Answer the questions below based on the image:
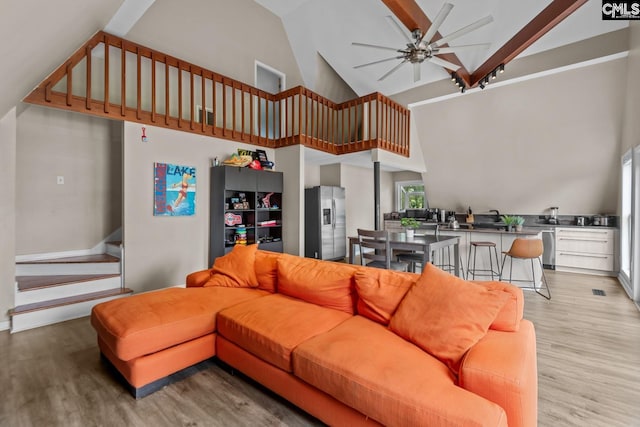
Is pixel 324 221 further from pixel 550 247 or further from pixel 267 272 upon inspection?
pixel 550 247

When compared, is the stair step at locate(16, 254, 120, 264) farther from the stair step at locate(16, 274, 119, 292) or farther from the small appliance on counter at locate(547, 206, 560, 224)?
the small appliance on counter at locate(547, 206, 560, 224)

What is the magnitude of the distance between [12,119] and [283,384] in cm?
380

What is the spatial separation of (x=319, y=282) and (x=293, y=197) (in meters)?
3.23

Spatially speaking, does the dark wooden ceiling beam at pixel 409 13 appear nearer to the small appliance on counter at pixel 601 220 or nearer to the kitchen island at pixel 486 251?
the kitchen island at pixel 486 251

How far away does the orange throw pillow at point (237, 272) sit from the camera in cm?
287

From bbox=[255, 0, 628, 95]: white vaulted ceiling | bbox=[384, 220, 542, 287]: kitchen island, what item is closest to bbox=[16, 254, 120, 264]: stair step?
bbox=[384, 220, 542, 287]: kitchen island

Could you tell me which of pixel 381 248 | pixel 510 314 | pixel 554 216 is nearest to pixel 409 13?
pixel 381 248

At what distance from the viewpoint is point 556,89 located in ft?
15.3

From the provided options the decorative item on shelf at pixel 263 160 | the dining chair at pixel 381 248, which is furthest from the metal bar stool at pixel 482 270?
the decorative item on shelf at pixel 263 160

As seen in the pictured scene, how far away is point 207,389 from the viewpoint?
1991 mm

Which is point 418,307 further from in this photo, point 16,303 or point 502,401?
point 16,303

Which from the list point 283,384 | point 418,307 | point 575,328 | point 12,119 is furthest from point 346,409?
point 12,119

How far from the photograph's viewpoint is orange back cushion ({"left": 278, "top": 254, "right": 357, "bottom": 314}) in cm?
221

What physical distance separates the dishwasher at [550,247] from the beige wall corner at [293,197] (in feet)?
15.4
